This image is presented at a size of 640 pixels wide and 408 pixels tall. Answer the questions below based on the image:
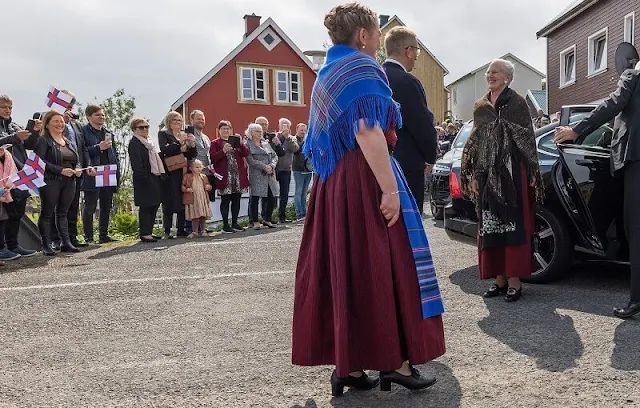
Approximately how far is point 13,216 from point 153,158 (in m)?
2.21

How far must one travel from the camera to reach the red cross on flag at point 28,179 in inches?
280

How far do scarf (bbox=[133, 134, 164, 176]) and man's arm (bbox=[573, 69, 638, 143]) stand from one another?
641cm

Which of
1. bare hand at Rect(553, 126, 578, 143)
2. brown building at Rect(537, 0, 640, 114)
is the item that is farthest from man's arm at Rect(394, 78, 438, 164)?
brown building at Rect(537, 0, 640, 114)

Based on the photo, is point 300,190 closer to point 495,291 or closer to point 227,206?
point 227,206

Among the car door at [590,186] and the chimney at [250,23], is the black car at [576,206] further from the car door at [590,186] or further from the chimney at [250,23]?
the chimney at [250,23]

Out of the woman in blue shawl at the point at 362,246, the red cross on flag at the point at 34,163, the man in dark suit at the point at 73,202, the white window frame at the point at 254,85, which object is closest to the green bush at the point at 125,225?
the man in dark suit at the point at 73,202

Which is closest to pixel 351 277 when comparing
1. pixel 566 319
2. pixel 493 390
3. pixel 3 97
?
pixel 493 390

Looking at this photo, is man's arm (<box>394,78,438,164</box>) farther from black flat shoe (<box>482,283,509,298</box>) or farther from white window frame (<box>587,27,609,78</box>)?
white window frame (<box>587,27,609,78</box>)

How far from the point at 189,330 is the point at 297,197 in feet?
27.0

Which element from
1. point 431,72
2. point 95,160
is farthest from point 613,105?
point 431,72

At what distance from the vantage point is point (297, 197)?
12.4 m

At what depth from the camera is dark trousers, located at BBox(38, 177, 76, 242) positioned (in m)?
7.72

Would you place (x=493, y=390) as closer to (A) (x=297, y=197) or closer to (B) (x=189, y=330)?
(B) (x=189, y=330)

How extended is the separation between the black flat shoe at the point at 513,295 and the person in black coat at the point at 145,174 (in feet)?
19.3
